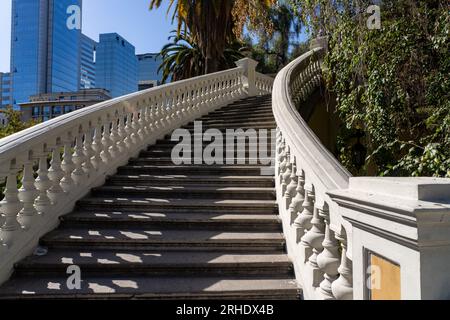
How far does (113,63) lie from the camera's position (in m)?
95.5

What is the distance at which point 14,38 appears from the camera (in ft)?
204

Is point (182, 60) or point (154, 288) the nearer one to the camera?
point (154, 288)

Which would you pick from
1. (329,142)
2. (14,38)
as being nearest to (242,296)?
(329,142)

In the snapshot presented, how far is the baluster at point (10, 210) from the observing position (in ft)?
9.60

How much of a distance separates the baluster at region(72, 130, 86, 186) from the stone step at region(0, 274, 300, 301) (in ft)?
4.83

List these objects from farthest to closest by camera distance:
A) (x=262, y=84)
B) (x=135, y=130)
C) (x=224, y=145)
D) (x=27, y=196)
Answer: (x=262, y=84) < (x=224, y=145) < (x=135, y=130) < (x=27, y=196)

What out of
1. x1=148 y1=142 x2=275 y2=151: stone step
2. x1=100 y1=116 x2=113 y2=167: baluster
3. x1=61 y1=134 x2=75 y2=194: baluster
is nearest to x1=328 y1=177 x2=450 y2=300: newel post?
x1=61 y1=134 x2=75 y2=194: baluster

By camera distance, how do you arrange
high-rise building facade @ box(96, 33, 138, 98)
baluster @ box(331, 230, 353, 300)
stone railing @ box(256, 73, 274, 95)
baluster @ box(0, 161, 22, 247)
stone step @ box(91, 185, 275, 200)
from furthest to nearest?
high-rise building facade @ box(96, 33, 138, 98) < stone railing @ box(256, 73, 274, 95) < stone step @ box(91, 185, 275, 200) < baluster @ box(0, 161, 22, 247) < baluster @ box(331, 230, 353, 300)

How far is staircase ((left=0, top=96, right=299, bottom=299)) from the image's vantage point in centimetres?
273

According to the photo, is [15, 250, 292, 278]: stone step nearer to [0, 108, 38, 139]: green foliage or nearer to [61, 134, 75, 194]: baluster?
[61, 134, 75, 194]: baluster

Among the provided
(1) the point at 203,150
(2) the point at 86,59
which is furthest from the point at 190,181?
(2) the point at 86,59

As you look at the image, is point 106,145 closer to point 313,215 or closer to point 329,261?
point 313,215

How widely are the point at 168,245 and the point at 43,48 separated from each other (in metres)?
66.1
